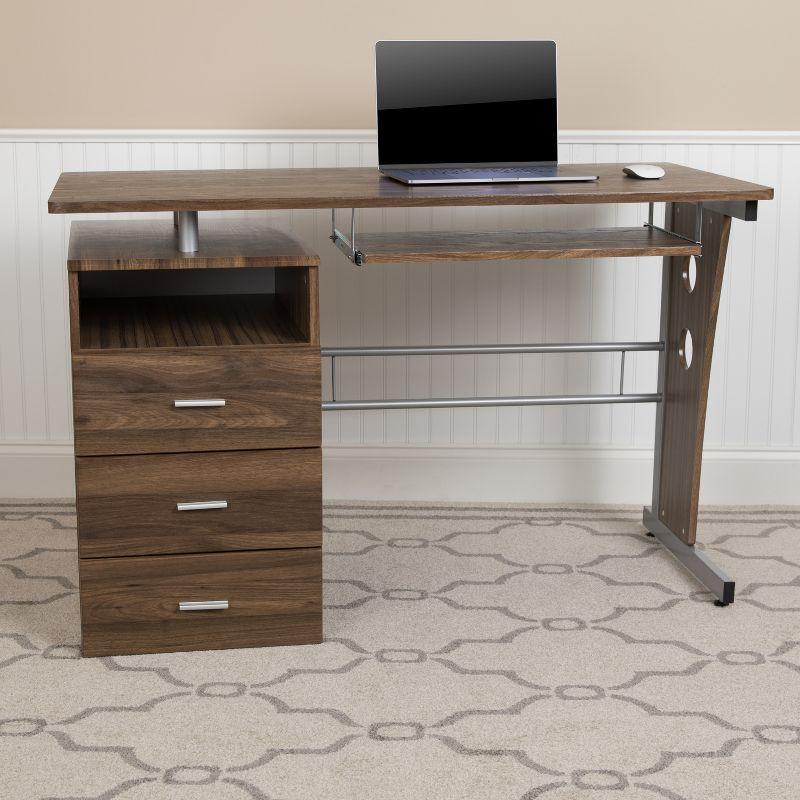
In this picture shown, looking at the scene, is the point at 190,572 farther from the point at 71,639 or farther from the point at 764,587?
the point at 764,587

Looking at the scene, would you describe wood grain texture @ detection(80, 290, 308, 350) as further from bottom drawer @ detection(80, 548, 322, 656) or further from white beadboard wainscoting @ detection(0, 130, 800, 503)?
white beadboard wainscoting @ detection(0, 130, 800, 503)

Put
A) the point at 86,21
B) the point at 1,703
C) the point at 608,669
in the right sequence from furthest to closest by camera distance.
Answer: the point at 86,21 < the point at 608,669 < the point at 1,703

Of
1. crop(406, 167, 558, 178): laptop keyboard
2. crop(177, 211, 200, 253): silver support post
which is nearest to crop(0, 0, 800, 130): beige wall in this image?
crop(406, 167, 558, 178): laptop keyboard

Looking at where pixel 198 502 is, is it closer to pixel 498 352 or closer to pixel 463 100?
pixel 498 352

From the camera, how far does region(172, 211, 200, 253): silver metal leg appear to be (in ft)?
6.69

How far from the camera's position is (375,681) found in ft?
6.66

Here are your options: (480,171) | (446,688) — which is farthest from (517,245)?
(446,688)

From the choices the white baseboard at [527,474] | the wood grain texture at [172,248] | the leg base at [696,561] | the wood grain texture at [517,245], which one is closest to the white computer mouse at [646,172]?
the wood grain texture at [517,245]

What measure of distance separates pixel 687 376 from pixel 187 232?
1.15 m

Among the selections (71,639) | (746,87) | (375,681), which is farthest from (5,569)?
(746,87)

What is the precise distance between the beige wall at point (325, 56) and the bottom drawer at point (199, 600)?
1.21m

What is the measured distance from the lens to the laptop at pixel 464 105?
2.35 meters

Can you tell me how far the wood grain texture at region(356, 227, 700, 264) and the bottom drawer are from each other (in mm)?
577

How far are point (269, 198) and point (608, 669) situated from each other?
1040 millimetres
